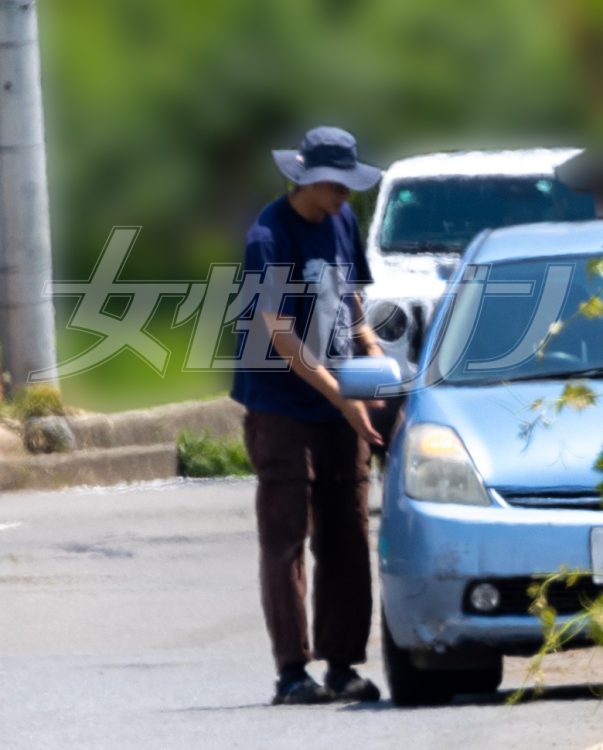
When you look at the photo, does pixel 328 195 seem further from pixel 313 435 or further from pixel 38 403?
pixel 38 403

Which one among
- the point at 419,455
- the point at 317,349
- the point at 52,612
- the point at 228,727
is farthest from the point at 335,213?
the point at 52,612

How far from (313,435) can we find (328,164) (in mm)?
903

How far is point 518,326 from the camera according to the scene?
7.19 m

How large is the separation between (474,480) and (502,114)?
33.9 ft

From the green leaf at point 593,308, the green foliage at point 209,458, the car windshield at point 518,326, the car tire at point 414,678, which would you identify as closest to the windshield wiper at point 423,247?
the green foliage at point 209,458

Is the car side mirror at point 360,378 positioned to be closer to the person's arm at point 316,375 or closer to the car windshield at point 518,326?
the person's arm at point 316,375

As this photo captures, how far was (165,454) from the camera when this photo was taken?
1285cm

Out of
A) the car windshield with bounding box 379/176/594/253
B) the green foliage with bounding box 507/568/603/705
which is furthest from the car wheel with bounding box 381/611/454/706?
the car windshield with bounding box 379/176/594/253

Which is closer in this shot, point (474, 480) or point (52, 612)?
point (474, 480)

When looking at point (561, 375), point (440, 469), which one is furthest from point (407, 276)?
point (440, 469)

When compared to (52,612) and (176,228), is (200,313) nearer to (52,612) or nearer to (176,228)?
(176,228)

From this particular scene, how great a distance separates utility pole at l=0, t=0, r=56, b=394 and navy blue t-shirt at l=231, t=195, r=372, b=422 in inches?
255

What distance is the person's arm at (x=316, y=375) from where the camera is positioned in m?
6.54

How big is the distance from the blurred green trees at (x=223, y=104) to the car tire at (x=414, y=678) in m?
7.44
